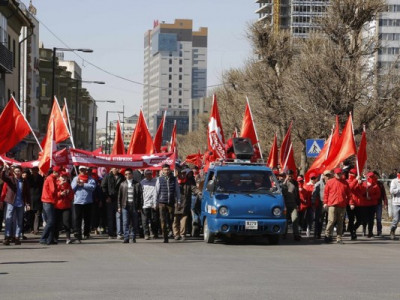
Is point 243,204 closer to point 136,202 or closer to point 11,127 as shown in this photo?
point 136,202

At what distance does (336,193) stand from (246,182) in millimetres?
2138

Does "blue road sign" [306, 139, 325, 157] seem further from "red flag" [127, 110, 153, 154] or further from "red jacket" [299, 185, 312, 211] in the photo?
"red jacket" [299, 185, 312, 211]

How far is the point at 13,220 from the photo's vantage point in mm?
20969

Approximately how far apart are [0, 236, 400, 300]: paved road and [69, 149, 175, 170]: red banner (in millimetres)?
2746

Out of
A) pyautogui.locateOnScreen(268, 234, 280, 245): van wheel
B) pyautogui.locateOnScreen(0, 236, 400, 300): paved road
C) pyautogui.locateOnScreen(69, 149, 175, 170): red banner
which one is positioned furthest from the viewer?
pyautogui.locateOnScreen(69, 149, 175, 170): red banner

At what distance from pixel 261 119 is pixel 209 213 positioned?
92.3 feet

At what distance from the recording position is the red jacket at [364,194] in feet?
80.2

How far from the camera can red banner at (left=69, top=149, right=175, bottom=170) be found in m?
23.8

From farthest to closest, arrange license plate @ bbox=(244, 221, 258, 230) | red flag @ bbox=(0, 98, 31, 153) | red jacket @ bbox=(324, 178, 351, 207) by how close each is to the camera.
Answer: red flag @ bbox=(0, 98, 31, 153) → red jacket @ bbox=(324, 178, 351, 207) → license plate @ bbox=(244, 221, 258, 230)

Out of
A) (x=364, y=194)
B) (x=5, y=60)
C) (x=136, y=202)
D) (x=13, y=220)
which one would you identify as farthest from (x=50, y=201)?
(x=5, y=60)

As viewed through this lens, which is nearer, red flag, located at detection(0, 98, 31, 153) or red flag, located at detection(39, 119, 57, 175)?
red flag, located at detection(39, 119, 57, 175)

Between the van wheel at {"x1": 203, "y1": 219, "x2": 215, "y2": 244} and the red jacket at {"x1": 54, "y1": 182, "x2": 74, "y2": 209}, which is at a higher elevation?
the red jacket at {"x1": 54, "y1": 182, "x2": 74, "y2": 209}

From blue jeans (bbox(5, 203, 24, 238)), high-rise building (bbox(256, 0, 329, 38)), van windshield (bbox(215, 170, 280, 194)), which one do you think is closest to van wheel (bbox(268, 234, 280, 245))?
van windshield (bbox(215, 170, 280, 194))

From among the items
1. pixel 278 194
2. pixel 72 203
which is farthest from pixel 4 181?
pixel 278 194
